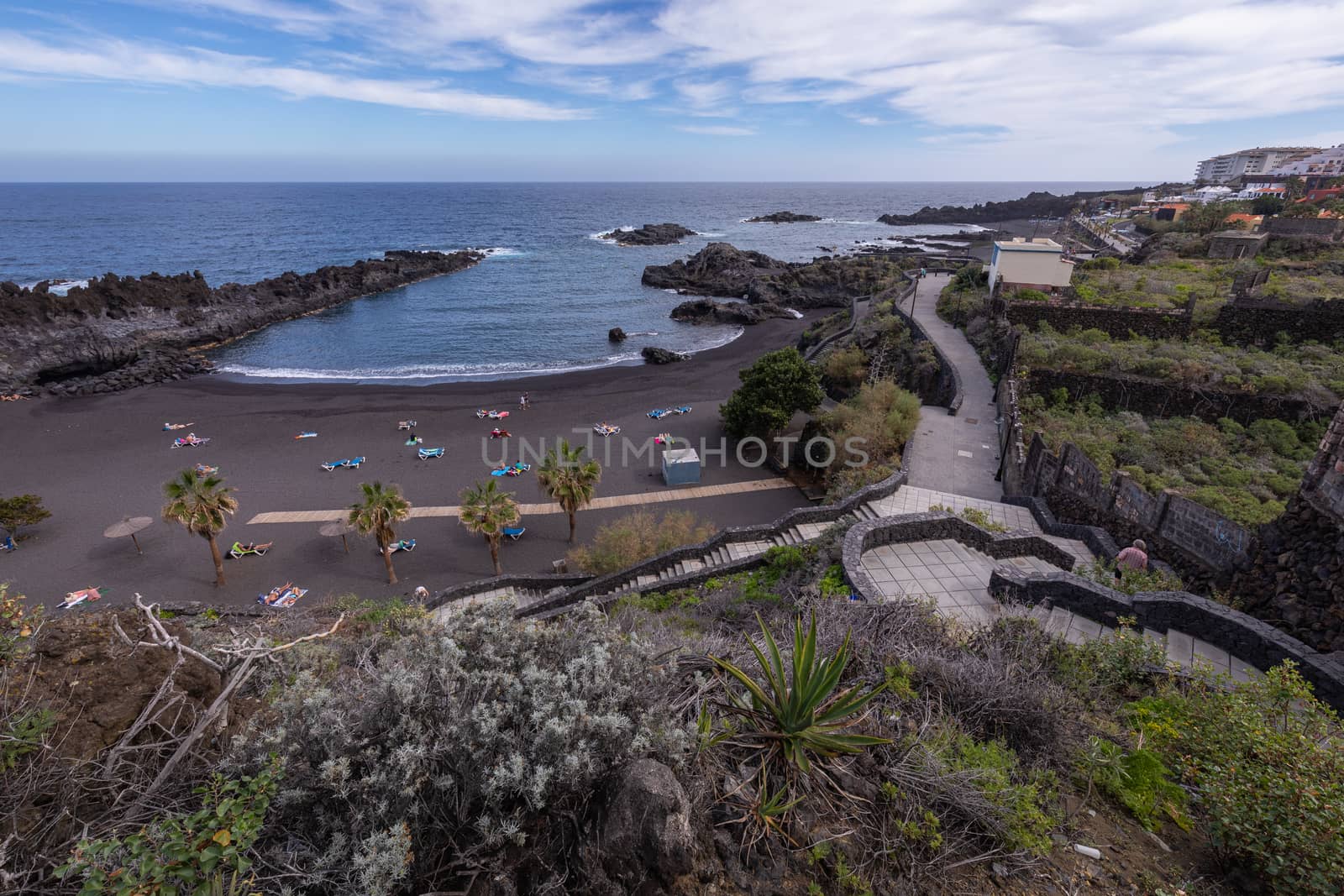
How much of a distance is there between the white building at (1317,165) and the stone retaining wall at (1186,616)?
117 metres

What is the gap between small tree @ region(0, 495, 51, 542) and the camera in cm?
1945

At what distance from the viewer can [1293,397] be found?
1641cm

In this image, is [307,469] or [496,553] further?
[307,469]

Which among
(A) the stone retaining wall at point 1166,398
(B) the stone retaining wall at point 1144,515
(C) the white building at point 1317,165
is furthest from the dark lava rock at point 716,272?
(C) the white building at point 1317,165

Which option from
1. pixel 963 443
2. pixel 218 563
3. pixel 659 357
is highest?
pixel 963 443

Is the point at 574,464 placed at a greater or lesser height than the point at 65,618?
lesser

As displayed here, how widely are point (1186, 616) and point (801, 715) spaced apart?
7.79m

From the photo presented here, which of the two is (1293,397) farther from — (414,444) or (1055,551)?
(414,444)

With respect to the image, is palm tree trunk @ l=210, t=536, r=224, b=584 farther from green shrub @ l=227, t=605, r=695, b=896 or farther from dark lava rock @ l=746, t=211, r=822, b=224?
dark lava rock @ l=746, t=211, r=822, b=224

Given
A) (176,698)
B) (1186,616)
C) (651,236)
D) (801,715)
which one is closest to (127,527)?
(176,698)

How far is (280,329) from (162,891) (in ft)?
192

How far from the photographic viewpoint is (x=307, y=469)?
25594mm

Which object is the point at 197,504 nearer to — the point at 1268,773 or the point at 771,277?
the point at 1268,773

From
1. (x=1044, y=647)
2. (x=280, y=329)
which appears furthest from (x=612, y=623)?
(x=280, y=329)
